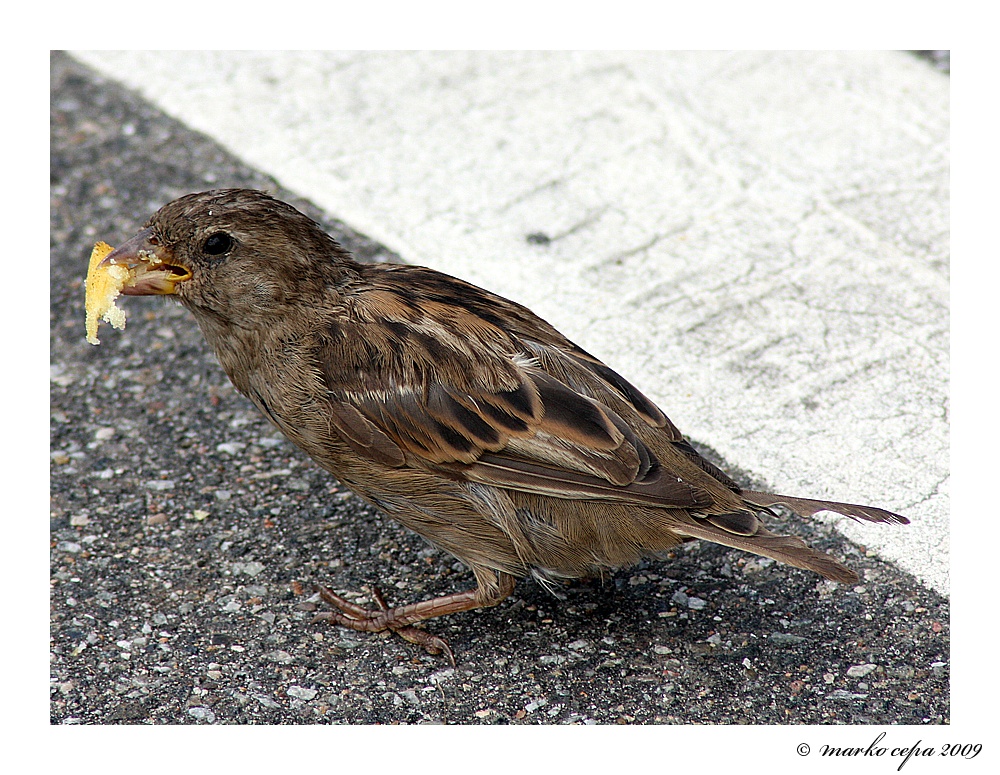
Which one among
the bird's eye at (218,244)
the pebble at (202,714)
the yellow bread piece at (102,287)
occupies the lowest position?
the pebble at (202,714)

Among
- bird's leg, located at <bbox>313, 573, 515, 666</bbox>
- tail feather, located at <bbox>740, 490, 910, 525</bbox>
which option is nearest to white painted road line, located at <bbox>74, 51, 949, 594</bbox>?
tail feather, located at <bbox>740, 490, 910, 525</bbox>

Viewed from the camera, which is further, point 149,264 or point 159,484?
point 159,484

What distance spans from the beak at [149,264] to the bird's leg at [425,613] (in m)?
1.38

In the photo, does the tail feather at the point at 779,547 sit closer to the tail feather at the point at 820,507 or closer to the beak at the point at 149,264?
the tail feather at the point at 820,507

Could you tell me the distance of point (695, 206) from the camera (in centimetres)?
639

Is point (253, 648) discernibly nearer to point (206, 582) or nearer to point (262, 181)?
point (206, 582)

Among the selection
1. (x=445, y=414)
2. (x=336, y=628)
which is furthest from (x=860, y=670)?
(x=336, y=628)

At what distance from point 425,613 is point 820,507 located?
1469 mm

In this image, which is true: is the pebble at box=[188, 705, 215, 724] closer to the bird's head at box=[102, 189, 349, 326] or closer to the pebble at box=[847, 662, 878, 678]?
the bird's head at box=[102, 189, 349, 326]

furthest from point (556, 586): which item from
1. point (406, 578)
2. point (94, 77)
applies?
point (94, 77)

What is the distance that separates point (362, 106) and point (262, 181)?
0.96 m

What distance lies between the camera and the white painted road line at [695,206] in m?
5.12

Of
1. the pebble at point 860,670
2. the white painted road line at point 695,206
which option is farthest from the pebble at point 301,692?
the white painted road line at point 695,206

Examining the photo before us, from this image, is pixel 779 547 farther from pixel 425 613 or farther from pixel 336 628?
pixel 336 628
